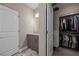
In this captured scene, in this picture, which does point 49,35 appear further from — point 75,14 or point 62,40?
point 75,14

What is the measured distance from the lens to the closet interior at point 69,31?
1291 mm

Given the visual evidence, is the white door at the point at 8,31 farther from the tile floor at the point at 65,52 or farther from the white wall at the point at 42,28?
the tile floor at the point at 65,52

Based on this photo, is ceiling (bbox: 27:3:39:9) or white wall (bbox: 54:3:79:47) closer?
white wall (bbox: 54:3:79:47)

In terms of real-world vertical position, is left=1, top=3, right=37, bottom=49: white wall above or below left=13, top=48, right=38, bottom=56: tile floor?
above

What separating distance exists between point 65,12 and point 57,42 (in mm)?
457

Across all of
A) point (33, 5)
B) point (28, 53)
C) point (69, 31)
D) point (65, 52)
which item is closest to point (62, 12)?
point (69, 31)

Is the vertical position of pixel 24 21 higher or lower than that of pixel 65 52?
higher

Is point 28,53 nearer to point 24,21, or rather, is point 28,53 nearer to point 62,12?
point 24,21

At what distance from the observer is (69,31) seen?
4.33 feet

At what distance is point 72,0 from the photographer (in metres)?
1.31

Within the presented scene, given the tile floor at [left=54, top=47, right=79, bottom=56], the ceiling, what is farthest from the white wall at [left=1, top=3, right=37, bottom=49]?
the tile floor at [left=54, top=47, right=79, bottom=56]

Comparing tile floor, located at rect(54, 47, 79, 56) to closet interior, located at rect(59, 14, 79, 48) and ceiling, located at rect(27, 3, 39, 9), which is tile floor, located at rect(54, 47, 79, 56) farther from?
ceiling, located at rect(27, 3, 39, 9)

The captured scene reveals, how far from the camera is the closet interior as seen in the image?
1291 mm

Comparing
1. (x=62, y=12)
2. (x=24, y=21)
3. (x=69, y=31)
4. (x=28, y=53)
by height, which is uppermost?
(x=62, y=12)
